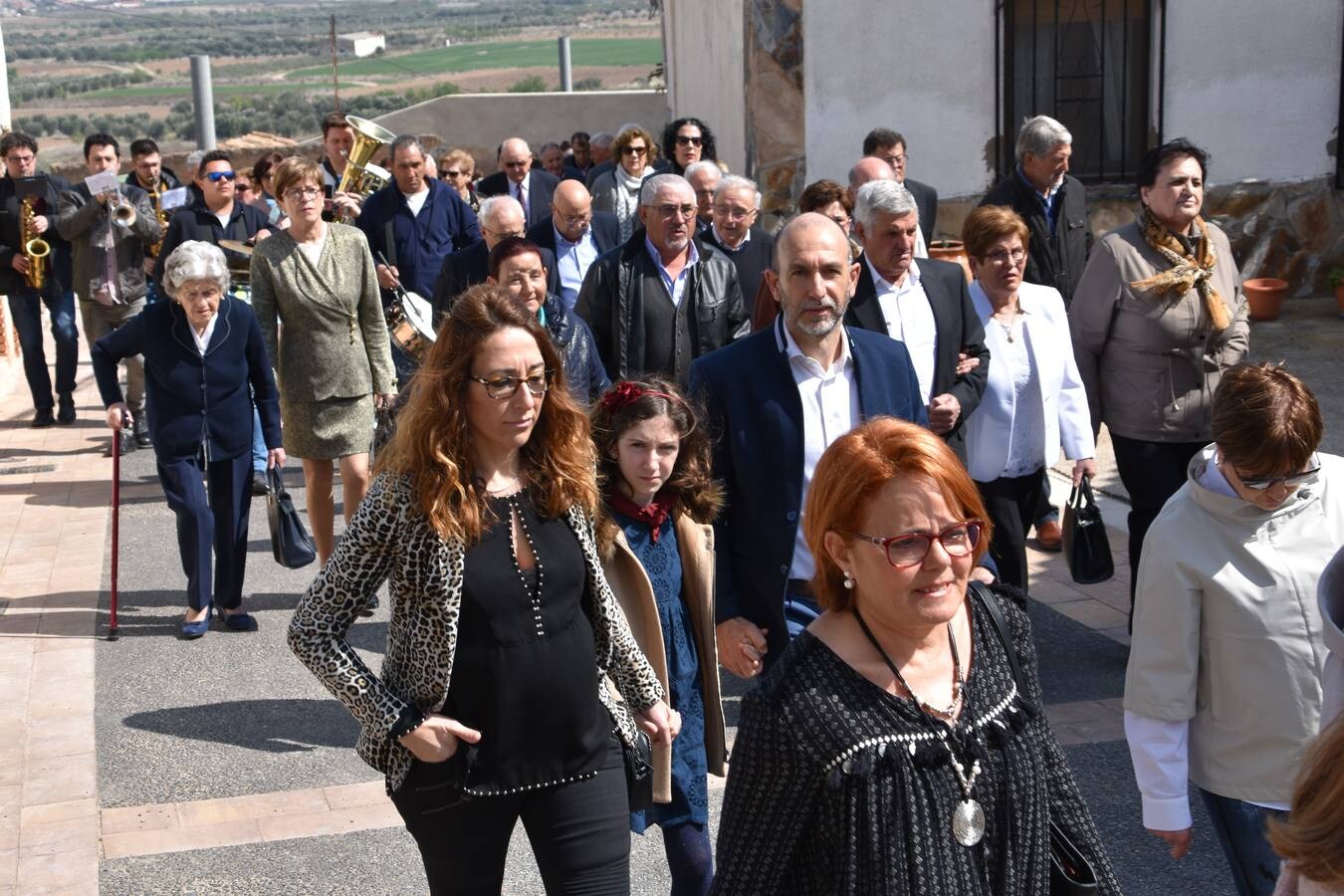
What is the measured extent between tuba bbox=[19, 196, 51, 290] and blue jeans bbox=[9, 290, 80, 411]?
0.24 meters

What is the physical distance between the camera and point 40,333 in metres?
13.0

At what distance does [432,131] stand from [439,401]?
2481cm

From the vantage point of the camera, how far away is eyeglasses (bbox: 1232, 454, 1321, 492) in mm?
3689

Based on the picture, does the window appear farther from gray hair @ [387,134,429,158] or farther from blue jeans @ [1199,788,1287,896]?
blue jeans @ [1199,788,1287,896]

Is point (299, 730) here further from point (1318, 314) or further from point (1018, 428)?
point (1318, 314)

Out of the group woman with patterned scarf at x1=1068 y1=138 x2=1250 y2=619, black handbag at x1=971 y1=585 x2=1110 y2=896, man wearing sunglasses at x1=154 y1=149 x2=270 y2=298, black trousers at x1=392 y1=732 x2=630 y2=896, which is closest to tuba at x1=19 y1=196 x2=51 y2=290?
man wearing sunglasses at x1=154 y1=149 x2=270 y2=298

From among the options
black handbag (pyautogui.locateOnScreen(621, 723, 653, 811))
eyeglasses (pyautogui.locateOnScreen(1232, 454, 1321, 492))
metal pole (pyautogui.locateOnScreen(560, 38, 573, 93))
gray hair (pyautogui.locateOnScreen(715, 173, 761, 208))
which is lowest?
black handbag (pyautogui.locateOnScreen(621, 723, 653, 811))

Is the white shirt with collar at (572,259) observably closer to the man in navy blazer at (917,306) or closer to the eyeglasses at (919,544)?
the man in navy blazer at (917,306)

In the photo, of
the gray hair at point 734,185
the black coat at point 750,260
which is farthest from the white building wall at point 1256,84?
the black coat at point 750,260

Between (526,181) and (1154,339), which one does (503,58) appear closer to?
(526,181)

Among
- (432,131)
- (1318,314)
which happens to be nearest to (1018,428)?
(1318,314)

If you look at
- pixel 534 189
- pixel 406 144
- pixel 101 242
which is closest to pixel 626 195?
pixel 406 144

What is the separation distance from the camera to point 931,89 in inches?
515

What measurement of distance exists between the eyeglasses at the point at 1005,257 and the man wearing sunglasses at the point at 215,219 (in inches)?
224
